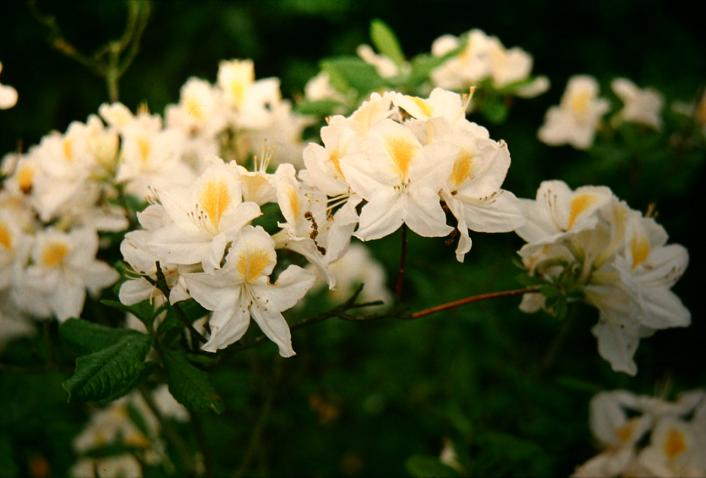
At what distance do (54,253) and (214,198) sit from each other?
1.73 feet

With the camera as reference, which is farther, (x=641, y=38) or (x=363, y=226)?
(x=641, y=38)

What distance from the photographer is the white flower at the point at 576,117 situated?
2.27 metres

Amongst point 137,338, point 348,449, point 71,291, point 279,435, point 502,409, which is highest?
point 137,338

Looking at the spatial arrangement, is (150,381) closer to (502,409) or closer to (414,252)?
(502,409)

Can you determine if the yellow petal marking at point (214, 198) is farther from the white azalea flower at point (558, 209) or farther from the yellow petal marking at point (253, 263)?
the white azalea flower at point (558, 209)

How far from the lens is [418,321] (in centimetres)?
283

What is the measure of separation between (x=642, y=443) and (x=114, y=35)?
323 cm

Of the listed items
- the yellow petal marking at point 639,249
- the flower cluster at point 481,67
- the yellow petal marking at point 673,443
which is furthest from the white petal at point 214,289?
the flower cluster at point 481,67

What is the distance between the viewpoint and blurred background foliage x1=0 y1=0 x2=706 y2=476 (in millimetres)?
1860

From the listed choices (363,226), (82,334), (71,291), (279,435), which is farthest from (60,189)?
(279,435)

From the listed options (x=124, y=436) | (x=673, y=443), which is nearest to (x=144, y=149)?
(x=124, y=436)

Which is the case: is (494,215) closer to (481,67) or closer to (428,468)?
(428,468)

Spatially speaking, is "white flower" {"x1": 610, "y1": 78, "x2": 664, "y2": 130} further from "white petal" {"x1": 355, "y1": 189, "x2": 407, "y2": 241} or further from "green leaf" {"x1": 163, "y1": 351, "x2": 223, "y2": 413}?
"green leaf" {"x1": 163, "y1": 351, "x2": 223, "y2": 413}

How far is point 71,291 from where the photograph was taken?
1.54 metres
